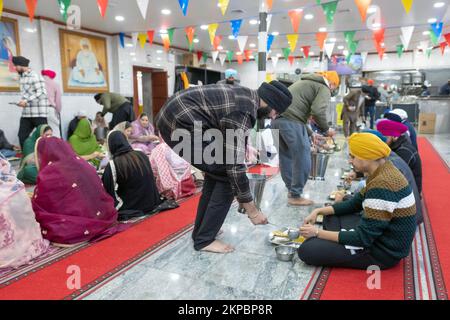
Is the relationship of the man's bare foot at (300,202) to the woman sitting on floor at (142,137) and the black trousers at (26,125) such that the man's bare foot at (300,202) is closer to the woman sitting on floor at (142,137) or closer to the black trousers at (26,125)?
the woman sitting on floor at (142,137)

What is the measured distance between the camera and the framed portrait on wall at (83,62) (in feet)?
23.5

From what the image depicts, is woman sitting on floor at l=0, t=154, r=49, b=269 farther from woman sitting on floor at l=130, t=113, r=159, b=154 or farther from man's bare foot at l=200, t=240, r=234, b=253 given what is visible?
woman sitting on floor at l=130, t=113, r=159, b=154

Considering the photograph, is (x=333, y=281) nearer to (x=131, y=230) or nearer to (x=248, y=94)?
(x=248, y=94)

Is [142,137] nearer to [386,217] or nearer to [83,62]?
[386,217]

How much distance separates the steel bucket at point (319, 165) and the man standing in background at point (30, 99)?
351 cm

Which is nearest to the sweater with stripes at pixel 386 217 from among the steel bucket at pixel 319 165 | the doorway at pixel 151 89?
the steel bucket at pixel 319 165

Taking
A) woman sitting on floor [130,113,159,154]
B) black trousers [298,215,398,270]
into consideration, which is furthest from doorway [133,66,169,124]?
black trousers [298,215,398,270]

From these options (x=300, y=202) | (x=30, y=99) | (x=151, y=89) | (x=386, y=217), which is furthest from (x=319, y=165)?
(x=151, y=89)

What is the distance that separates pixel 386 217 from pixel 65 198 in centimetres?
193

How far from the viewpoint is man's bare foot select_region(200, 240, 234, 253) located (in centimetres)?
210

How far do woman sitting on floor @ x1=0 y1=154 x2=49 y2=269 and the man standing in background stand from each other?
2575mm
